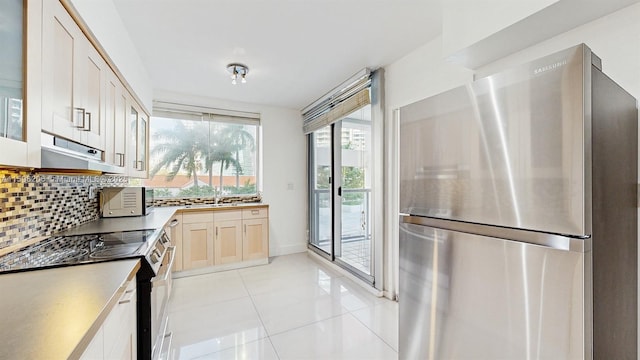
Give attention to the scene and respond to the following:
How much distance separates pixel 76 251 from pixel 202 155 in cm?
272

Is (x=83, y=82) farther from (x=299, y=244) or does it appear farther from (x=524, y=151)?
(x=299, y=244)

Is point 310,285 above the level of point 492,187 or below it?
below

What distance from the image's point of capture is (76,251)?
1403 millimetres

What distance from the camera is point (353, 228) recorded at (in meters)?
3.73

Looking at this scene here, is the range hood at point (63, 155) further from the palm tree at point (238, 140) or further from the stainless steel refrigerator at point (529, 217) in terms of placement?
the palm tree at point (238, 140)

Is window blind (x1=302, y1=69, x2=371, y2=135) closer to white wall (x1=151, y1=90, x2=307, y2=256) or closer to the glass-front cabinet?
white wall (x1=151, y1=90, x2=307, y2=256)

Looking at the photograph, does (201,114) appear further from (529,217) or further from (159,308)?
(529,217)

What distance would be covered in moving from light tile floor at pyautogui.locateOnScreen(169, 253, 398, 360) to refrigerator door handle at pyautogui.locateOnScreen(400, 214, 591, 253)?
4.05ft

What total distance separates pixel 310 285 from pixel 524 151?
8.73ft

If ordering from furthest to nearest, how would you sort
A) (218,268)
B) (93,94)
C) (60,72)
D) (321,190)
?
(321,190)
(218,268)
(93,94)
(60,72)

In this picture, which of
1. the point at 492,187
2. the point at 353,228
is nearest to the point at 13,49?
the point at 492,187

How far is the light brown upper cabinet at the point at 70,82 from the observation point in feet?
3.62

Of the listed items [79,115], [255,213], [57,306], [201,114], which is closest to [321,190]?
[255,213]

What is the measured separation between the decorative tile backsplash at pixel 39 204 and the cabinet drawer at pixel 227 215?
1356 millimetres
